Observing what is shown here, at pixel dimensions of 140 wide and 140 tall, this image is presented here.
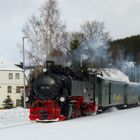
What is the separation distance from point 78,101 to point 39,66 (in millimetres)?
16951

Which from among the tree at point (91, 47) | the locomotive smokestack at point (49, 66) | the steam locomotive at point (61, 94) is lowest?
the steam locomotive at point (61, 94)

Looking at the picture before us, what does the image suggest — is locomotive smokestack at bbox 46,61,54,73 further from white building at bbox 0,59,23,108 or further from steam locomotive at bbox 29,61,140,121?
white building at bbox 0,59,23,108

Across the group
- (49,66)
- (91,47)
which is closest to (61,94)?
(49,66)

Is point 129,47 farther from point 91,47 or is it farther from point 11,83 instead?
point 91,47

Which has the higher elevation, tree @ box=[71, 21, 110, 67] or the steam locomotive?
tree @ box=[71, 21, 110, 67]

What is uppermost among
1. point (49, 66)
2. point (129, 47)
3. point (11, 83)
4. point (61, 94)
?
point (129, 47)

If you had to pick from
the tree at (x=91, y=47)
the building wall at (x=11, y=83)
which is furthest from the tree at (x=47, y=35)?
the building wall at (x=11, y=83)

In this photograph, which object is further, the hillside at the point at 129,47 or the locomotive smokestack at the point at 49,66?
the hillside at the point at 129,47

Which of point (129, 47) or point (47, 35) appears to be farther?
point (129, 47)

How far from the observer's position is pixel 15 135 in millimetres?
14742

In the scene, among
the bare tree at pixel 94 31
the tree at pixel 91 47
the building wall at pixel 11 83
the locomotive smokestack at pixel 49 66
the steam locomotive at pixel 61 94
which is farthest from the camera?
the building wall at pixel 11 83

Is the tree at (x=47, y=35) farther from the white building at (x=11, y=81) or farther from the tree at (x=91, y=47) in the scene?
the white building at (x=11, y=81)

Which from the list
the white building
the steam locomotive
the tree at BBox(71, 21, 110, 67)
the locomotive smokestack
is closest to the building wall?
the white building

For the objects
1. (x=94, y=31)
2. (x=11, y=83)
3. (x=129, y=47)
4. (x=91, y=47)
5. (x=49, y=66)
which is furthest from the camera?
(x=11, y=83)
